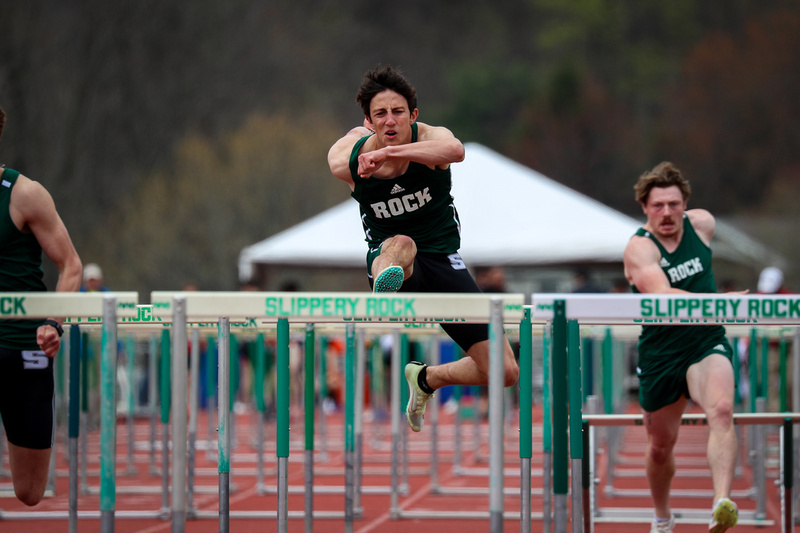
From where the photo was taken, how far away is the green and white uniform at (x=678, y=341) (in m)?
5.41

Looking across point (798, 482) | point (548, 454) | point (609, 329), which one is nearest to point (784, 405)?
point (798, 482)

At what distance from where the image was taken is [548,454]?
504 cm

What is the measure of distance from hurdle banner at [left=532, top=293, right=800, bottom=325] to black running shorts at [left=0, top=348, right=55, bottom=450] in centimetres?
249

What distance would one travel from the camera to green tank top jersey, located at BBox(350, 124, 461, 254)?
4.65 m

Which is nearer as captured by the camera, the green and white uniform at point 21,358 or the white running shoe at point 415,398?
the green and white uniform at point 21,358

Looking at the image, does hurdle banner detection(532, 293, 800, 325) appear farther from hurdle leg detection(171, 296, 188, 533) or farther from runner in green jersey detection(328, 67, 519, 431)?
hurdle leg detection(171, 296, 188, 533)

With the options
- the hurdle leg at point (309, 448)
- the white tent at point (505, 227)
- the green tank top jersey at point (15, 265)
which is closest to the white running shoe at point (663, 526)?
the hurdle leg at point (309, 448)

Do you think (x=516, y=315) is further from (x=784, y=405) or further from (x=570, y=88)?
(x=570, y=88)

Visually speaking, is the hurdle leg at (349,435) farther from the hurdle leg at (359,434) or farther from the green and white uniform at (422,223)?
the green and white uniform at (422,223)

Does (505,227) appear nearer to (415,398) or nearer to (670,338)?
(670,338)

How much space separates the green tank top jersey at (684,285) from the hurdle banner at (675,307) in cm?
186

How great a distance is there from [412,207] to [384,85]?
0.58 metres

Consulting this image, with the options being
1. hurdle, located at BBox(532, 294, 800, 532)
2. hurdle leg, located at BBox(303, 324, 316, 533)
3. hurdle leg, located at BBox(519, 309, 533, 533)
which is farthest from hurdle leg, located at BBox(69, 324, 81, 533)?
hurdle, located at BBox(532, 294, 800, 532)

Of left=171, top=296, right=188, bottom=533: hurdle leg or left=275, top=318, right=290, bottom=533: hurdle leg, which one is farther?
left=275, top=318, right=290, bottom=533: hurdle leg
